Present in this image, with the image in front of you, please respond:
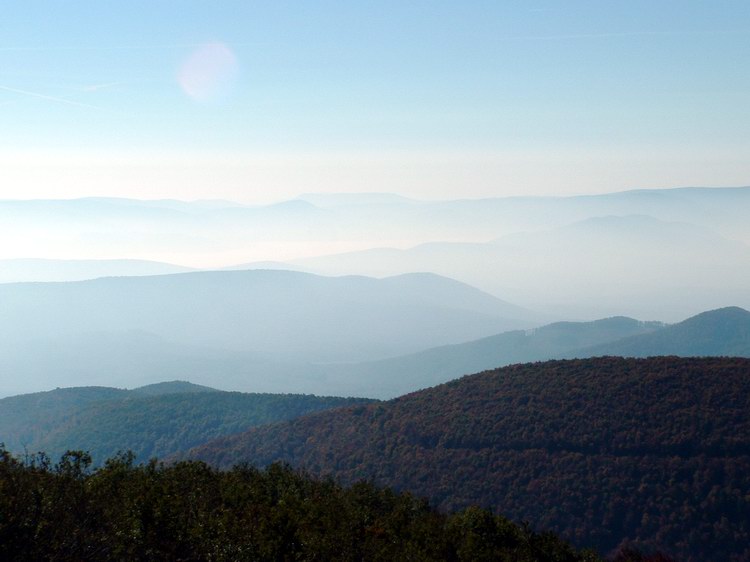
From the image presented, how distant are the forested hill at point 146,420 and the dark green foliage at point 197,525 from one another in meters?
121

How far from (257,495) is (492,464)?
222 feet

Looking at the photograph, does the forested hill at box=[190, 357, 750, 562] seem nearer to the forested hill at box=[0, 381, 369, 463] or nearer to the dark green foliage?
the forested hill at box=[0, 381, 369, 463]

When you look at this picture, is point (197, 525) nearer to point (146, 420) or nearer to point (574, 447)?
point (574, 447)

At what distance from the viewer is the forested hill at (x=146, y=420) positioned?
159375 millimetres

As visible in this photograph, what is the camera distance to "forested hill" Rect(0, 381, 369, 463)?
523 ft

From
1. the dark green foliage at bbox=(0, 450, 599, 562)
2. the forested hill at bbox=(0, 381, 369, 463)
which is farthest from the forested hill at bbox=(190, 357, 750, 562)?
the dark green foliage at bbox=(0, 450, 599, 562)

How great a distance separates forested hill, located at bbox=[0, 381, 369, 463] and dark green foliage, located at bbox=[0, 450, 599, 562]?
121 m

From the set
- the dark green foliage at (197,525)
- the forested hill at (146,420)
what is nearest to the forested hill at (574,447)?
the forested hill at (146,420)

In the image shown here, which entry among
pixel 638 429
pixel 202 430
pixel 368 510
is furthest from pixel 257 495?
pixel 202 430

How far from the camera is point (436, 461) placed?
104 meters

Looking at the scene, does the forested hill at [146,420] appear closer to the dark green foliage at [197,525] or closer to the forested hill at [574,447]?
A: the forested hill at [574,447]

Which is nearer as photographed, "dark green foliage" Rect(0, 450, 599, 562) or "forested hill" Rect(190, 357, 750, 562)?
"dark green foliage" Rect(0, 450, 599, 562)

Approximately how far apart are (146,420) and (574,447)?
334 feet

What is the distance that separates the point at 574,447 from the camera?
103 m
